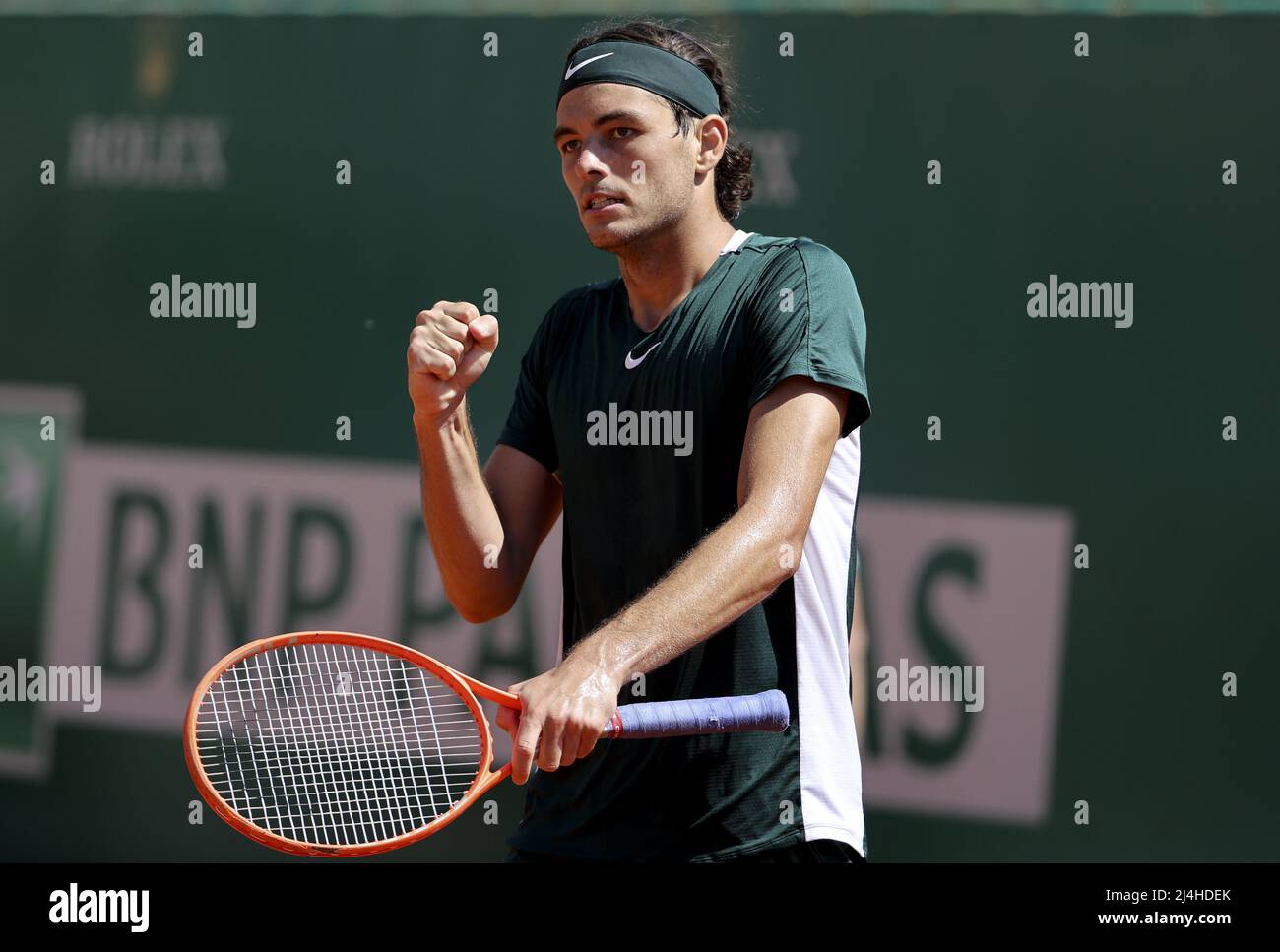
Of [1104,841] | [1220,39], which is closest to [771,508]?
[1104,841]

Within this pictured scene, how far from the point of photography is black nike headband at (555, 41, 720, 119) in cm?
251

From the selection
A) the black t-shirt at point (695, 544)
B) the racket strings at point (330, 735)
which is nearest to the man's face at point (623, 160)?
the black t-shirt at point (695, 544)

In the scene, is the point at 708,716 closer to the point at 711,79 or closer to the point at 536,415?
the point at 536,415

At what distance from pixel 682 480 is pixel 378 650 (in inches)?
21.3

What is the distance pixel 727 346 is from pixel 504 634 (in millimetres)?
2606

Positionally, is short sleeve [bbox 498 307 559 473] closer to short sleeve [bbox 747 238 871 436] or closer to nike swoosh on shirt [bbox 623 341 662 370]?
nike swoosh on shirt [bbox 623 341 662 370]

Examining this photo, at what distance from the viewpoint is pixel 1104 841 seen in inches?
183

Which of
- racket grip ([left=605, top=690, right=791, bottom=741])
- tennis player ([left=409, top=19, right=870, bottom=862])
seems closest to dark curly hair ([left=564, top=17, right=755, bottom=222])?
tennis player ([left=409, top=19, right=870, bottom=862])

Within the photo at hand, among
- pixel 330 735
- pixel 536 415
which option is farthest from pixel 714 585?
pixel 330 735

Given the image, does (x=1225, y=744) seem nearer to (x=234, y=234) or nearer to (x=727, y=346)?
(x=727, y=346)

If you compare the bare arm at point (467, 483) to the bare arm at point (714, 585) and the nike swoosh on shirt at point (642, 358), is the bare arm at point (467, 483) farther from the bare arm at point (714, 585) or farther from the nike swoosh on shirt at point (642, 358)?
the bare arm at point (714, 585)

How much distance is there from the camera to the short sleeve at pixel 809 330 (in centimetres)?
219

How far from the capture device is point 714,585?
2.03 meters

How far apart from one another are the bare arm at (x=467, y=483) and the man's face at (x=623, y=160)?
0.27 m
